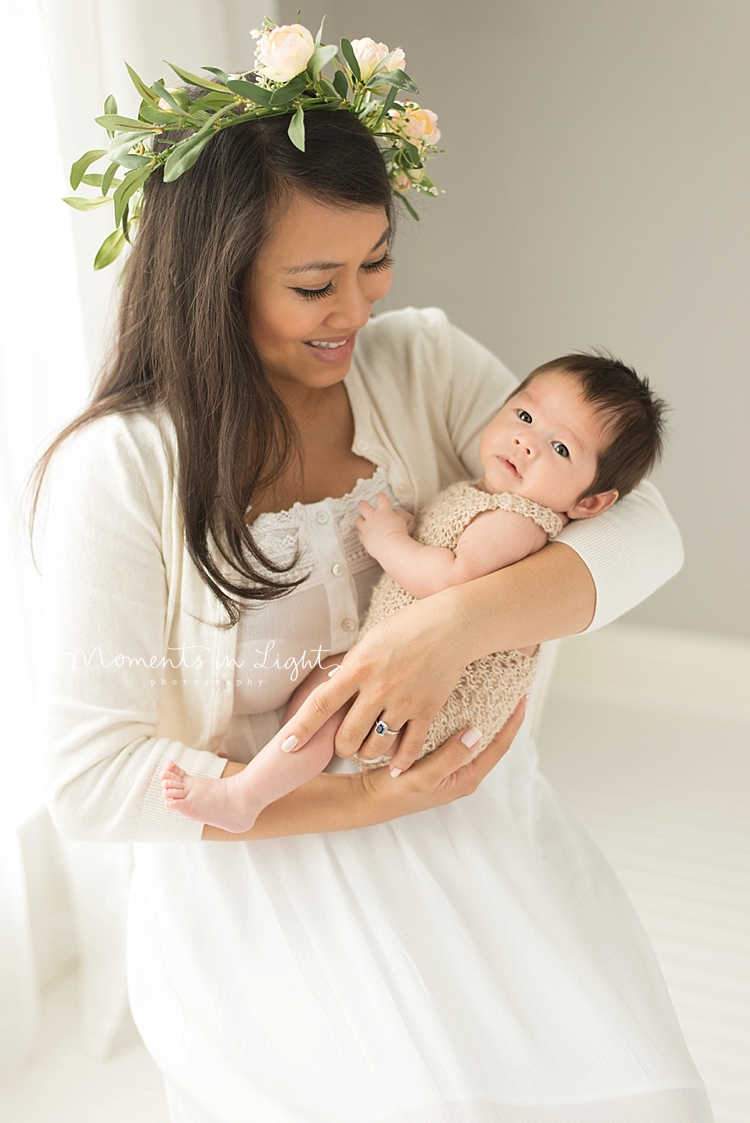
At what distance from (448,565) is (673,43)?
1815 millimetres

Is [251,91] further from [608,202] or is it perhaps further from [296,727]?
[608,202]

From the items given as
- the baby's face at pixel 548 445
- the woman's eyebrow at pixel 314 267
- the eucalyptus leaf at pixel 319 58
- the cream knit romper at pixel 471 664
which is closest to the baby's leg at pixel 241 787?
the cream knit romper at pixel 471 664

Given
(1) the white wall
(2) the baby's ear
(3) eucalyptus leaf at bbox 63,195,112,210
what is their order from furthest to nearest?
(1) the white wall → (2) the baby's ear → (3) eucalyptus leaf at bbox 63,195,112,210

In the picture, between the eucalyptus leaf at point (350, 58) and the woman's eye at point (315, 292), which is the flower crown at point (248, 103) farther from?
the woman's eye at point (315, 292)

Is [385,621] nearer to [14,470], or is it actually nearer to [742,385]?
[14,470]

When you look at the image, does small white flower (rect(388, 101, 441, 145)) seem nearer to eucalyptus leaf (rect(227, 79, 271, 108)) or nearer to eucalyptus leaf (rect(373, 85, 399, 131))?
eucalyptus leaf (rect(373, 85, 399, 131))

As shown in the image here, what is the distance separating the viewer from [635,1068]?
1038 mm

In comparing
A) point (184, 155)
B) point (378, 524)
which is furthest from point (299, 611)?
point (184, 155)

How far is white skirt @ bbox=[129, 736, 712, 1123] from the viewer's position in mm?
1025

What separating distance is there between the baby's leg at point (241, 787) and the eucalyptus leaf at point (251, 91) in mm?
757

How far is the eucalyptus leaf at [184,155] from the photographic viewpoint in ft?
3.45

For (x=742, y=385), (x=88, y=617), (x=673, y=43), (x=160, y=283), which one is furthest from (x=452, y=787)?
(x=673, y=43)

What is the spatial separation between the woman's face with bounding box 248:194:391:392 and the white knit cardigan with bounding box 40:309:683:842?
0.50 feet

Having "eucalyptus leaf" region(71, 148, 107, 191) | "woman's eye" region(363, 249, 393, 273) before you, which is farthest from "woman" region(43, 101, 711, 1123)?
"eucalyptus leaf" region(71, 148, 107, 191)
